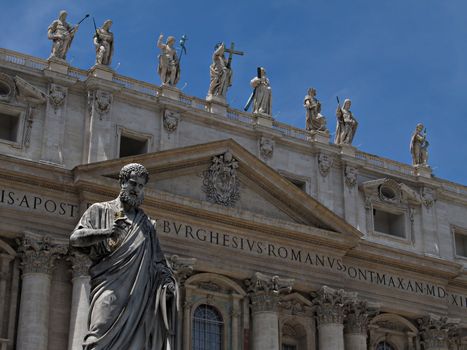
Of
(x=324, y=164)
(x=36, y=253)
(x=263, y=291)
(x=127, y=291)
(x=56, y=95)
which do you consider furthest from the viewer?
(x=324, y=164)

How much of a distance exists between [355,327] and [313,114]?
7.79 m

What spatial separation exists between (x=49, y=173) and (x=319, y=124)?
11.2m

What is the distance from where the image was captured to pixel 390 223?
3888cm

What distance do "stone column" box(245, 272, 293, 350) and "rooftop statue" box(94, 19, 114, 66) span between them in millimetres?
8189

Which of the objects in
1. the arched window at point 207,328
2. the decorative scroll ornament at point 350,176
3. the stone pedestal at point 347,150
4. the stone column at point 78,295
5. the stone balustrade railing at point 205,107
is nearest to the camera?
the stone column at point 78,295

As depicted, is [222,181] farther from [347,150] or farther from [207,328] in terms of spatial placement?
[347,150]

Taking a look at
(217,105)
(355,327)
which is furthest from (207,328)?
(217,105)

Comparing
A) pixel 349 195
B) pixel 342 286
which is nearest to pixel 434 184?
pixel 349 195

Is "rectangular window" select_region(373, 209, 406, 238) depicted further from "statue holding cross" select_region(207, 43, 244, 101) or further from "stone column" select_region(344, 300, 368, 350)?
"statue holding cross" select_region(207, 43, 244, 101)

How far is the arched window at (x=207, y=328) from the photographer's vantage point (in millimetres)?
32156

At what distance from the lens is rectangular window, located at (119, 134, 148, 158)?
3322 cm

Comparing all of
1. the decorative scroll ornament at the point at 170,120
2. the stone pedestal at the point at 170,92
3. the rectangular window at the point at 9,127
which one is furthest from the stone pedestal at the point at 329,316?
the rectangular window at the point at 9,127

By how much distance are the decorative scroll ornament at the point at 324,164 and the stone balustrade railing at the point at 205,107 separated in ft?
2.77

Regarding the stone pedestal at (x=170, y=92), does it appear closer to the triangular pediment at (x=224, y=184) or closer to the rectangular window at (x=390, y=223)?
the triangular pediment at (x=224, y=184)
